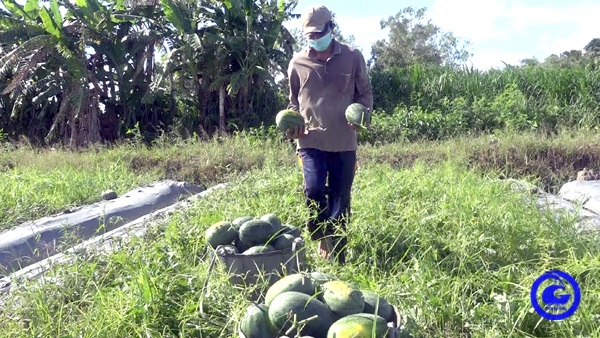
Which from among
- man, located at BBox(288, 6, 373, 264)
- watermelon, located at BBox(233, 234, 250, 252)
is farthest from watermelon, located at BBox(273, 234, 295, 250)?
man, located at BBox(288, 6, 373, 264)

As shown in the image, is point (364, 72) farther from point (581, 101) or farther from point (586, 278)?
point (581, 101)

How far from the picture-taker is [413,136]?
11.2m

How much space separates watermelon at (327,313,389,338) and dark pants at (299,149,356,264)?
5.52ft

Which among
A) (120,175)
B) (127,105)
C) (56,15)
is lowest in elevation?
(120,175)

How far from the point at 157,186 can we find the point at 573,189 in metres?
5.10

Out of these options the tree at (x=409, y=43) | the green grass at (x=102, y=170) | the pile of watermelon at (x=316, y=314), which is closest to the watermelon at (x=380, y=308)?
the pile of watermelon at (x=316, y=314)

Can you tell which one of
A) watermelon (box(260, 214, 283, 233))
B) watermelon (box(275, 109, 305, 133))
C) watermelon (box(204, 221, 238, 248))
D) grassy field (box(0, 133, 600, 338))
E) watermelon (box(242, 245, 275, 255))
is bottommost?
grassy field (box(0, 133, 600, 338))

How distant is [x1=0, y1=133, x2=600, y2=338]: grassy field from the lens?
2.78 metres

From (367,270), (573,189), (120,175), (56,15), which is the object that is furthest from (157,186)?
(56,15)

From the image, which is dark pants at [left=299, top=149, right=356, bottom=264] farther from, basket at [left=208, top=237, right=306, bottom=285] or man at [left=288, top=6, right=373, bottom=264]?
basket at [left=208, top=237, right=306, bottom=285]

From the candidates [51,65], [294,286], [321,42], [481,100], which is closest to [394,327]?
[294,286]

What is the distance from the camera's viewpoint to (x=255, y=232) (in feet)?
10.7

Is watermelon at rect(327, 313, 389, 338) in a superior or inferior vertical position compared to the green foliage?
inferior

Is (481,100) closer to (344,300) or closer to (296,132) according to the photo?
(296,132)
